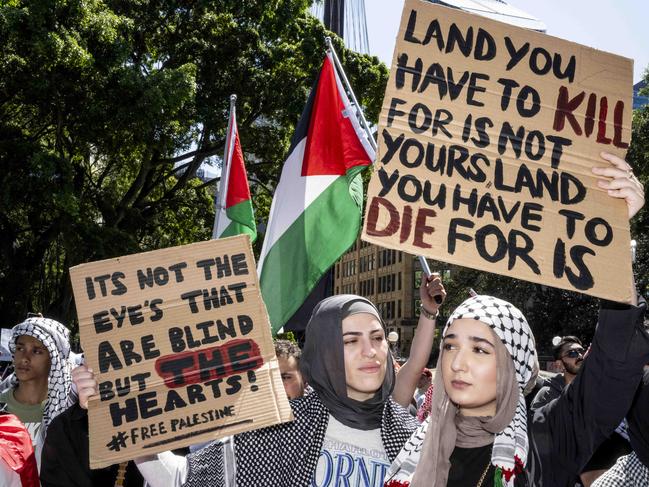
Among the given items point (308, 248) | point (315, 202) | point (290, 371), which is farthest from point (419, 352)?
point (315, 202)

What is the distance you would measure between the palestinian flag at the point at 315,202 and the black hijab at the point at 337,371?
6.84 feet

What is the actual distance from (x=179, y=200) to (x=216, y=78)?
12.0 ft

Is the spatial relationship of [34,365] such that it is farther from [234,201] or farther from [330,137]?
[330,137]

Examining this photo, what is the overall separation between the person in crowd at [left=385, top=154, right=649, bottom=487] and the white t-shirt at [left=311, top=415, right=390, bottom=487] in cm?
21

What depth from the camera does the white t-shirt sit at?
284 centimetres

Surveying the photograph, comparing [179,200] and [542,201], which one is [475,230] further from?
[179,200]

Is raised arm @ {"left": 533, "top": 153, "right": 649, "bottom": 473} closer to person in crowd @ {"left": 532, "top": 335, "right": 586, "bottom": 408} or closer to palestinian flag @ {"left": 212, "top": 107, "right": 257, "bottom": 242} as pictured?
person in crowd @ {"left": 532, "top": 335, "right": 586, "bottom": 408}

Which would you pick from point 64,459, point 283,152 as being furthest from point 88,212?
point 64,459

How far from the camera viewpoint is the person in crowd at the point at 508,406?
2.35 meters

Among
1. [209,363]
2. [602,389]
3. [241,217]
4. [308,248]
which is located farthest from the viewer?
[241,217]

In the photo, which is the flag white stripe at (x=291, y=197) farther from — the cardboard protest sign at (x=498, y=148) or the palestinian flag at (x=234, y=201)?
the cardboard protest sign at (x=498, y=148)

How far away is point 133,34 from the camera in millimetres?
15328

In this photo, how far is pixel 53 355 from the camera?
4367mm

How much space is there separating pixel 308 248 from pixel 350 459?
2555 mm
